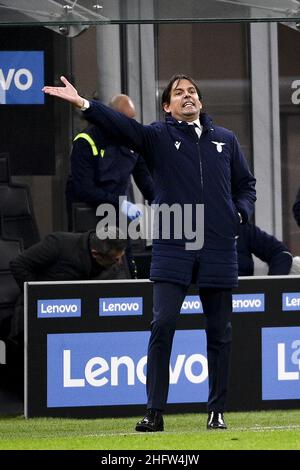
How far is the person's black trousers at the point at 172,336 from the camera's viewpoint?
8.05m

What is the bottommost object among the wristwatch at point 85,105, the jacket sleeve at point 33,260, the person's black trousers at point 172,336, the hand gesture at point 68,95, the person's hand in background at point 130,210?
the person's black trousers at point 172,336

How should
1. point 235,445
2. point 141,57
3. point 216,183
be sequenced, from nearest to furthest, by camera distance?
point 235,445
point 216,183
point 141,57

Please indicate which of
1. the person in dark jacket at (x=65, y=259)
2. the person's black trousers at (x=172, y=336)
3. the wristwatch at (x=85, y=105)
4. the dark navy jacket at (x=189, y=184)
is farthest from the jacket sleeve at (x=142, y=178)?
the wristwatch at (x=85, y=105)

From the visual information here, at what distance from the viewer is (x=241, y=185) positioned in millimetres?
8398

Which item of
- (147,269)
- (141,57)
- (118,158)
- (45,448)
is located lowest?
(45,448)

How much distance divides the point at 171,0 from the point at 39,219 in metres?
2.35

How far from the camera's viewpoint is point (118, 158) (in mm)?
10438

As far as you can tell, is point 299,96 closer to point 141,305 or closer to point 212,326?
point 141,305

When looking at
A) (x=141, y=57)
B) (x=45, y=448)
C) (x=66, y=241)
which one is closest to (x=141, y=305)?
(x=66, y=241)

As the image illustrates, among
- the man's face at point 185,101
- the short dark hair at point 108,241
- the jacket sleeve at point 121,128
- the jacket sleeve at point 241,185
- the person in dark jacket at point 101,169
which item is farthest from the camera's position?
the person in dark jacket at point 101,169

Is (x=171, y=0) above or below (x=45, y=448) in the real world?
above

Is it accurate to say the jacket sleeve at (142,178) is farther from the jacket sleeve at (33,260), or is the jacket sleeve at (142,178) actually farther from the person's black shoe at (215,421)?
the person's black shoe at (215,421)

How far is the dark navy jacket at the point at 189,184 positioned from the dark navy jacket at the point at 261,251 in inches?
93.2
